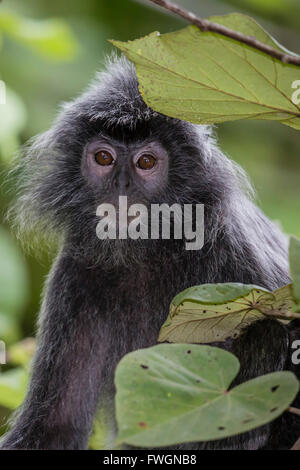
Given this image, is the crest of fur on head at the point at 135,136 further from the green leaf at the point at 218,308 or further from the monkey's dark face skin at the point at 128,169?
the green leaf at the point at 218,308

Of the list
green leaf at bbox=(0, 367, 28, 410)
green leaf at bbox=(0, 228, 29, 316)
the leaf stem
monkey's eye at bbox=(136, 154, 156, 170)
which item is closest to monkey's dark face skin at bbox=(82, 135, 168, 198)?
monkey's eye at bbox=(136, 154, 156, 170)

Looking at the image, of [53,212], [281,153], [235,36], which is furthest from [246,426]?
[281,153]

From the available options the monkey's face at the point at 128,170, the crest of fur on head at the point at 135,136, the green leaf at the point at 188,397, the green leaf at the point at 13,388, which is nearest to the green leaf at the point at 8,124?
the crest of fur on head at the point at 135,136

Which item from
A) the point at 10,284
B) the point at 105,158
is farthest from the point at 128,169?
the point at 10,284

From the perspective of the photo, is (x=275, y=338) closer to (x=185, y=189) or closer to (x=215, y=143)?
(x=185, y=189)

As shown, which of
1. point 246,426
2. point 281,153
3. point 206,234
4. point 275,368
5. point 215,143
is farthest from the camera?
point 281,153

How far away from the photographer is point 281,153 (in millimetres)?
7168

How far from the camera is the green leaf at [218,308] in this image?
1.49 metres

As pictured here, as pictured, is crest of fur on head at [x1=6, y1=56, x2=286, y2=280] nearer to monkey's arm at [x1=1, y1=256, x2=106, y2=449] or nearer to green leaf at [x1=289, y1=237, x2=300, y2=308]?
monkey's arm at [x1=1, y1=256, x2=106, y2=449]

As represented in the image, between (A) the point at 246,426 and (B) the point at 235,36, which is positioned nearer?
(A) the point at 246,426

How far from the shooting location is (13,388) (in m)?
2.85

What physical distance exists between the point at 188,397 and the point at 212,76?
699mm

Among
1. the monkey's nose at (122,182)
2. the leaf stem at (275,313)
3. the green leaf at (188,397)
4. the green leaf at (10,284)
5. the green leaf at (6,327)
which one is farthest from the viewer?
the green leaf at (10,284)

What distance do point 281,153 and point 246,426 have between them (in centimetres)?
626
